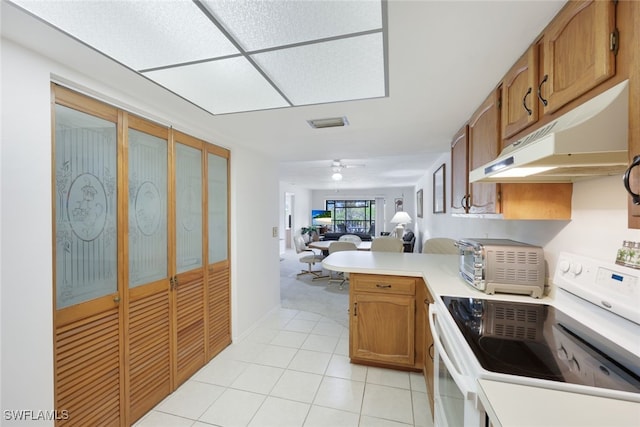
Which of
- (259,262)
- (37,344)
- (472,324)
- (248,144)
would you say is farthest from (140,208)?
(472,324)

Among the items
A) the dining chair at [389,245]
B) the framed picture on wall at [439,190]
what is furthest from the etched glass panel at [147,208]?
the framed picture on wall at [439,190]

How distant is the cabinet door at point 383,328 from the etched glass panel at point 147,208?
62.4 inches

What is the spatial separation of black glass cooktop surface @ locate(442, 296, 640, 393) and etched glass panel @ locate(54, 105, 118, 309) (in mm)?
1892

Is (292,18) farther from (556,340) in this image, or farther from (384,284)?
(384,284)

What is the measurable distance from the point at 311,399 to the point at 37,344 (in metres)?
1.61

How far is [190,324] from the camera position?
6.97 ft

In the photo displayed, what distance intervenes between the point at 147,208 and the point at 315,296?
3.03m

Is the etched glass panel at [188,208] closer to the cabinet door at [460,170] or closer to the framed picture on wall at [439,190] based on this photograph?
the cabinet door at [460,170]

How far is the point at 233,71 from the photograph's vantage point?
132 cm

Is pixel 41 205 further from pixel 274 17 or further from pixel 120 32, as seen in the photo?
pixel 274 17

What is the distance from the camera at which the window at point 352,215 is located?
35.5 ft

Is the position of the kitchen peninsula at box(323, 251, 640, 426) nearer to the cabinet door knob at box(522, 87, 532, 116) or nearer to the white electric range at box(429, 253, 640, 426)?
the white electric range at box(429, 253, 640, 426)

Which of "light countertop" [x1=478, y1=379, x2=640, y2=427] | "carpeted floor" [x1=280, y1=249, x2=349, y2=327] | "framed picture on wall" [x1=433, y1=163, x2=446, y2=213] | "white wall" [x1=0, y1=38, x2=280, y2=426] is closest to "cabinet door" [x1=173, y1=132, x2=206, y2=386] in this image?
"white wall" [x1=0, y1=38, x2=280, y2=426]

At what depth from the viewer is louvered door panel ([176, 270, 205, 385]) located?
2.03 m
